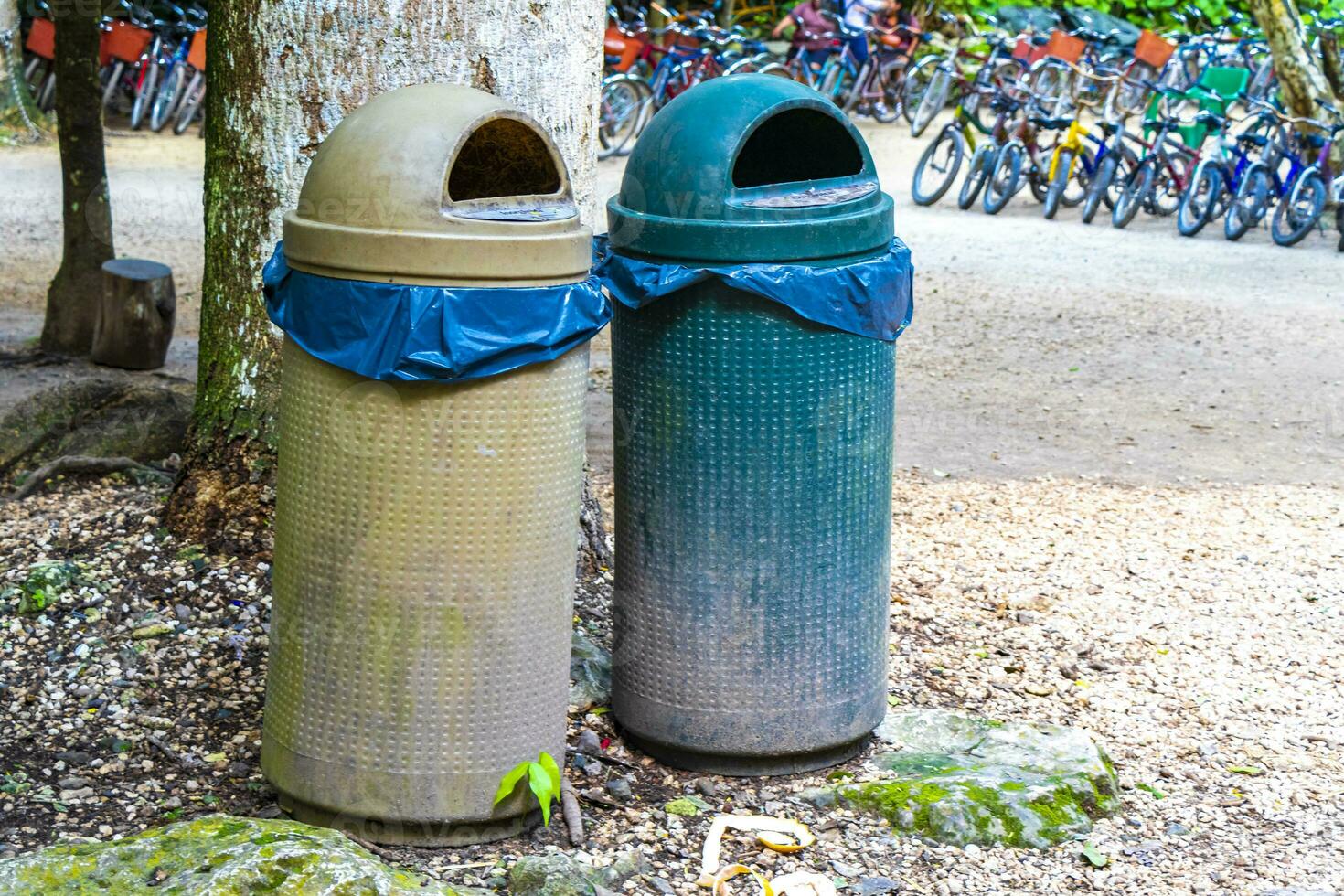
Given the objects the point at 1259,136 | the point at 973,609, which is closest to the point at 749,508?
the point at 973,609

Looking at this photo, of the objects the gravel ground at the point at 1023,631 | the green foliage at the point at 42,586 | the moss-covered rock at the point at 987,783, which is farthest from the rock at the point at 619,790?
the green foliage at the point at 42,586

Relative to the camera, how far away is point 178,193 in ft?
43.5

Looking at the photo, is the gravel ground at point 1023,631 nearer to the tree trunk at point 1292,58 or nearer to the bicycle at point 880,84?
the tree trunk at point 1292,58

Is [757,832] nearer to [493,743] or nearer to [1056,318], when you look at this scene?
[493,743]

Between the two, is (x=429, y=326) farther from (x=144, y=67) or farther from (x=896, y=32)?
(x=896, y=32)

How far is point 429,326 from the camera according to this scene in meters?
2.78

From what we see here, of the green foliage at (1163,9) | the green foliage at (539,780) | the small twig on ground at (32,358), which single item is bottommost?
the small twig on ground at (32,358)

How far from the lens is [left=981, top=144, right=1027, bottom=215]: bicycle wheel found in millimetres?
13547

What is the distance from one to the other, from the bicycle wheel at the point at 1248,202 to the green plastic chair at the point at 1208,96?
1117mm

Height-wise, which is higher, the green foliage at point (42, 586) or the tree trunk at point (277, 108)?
the tree trunk at point (277, 108)

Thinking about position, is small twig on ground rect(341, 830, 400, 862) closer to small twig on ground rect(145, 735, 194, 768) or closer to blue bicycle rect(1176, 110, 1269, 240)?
small twig on ground rect(145, 735, 194, 768)

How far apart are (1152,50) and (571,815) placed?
16762mm

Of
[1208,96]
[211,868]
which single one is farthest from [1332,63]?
[211,868]

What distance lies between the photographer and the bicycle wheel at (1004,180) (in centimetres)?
1355
